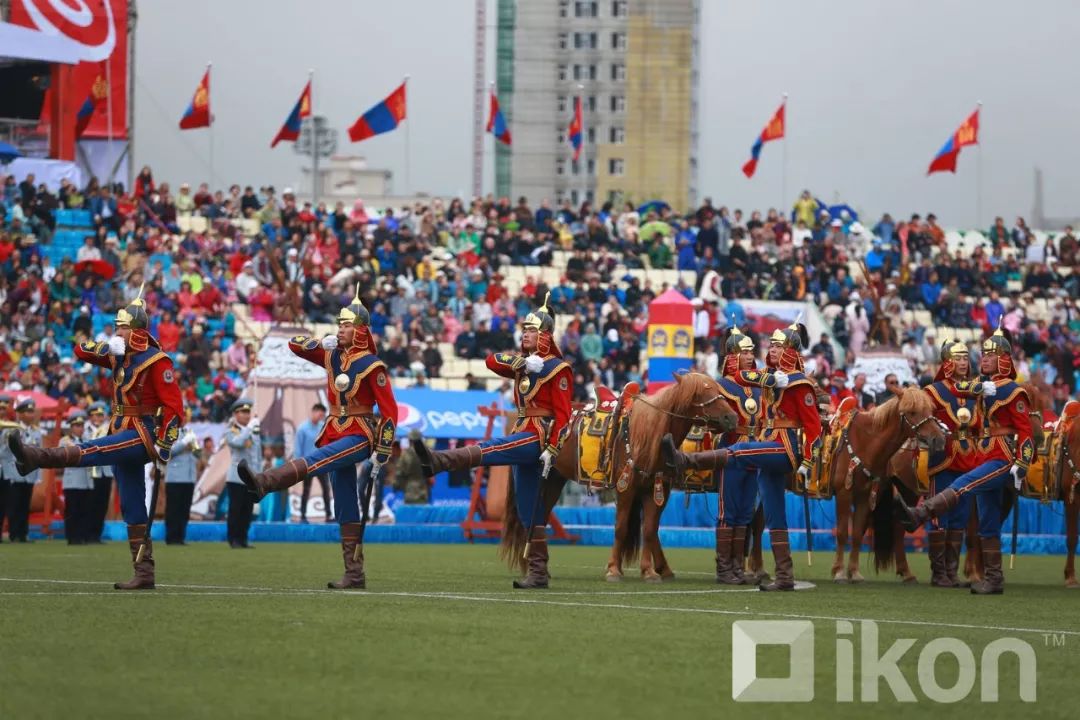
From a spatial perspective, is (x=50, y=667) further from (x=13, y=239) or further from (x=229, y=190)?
(x=229, y=190)

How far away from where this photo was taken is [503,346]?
37.7 metres

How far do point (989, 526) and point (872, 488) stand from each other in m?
2.86

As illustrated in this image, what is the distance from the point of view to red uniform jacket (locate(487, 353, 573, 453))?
15.9m

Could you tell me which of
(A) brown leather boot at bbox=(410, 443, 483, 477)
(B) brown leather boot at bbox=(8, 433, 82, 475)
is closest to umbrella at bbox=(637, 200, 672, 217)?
(A) brown leather boot at bbox=(410, 443, 483, 477)

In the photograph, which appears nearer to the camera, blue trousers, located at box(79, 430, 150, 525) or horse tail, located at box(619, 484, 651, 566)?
blue trousers, located at box(79, 430, 150, 525)

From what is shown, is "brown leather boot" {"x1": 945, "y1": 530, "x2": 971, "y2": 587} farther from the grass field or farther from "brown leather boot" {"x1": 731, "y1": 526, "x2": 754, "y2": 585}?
"brown leather boot" {"x1": 731, "y1": 526, "x2": 754, "y2": 585}

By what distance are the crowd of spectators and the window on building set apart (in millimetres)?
86316

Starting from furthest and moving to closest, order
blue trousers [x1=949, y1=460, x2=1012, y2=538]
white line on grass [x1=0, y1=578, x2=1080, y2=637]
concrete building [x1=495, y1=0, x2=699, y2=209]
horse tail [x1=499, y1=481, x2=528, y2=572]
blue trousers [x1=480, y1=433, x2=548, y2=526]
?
1. concrete building [x1=495, y1=0, x2=699, y2=209]
2. horse tail [x1=499, y1=481, x2=528, y2=572]
3. blue trousers [x1=949, y1=460, x2=1012, y2=538]
4. blue trousers [x1=480, y1=433, x2=548, y2=526]
5. white line on grass [x1=0, y1=578, x2=1080, y2=637]

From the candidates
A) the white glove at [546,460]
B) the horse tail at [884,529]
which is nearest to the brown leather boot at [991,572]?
the horse tail at [884,529]

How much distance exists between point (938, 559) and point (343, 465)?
673 centimetres

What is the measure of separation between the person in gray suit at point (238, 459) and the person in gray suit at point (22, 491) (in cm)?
269

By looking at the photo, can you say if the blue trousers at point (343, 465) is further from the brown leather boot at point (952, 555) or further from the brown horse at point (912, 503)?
the brown horse at point (912, 503)

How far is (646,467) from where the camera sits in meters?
18.4

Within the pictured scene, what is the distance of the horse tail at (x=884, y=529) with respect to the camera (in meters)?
20.1
